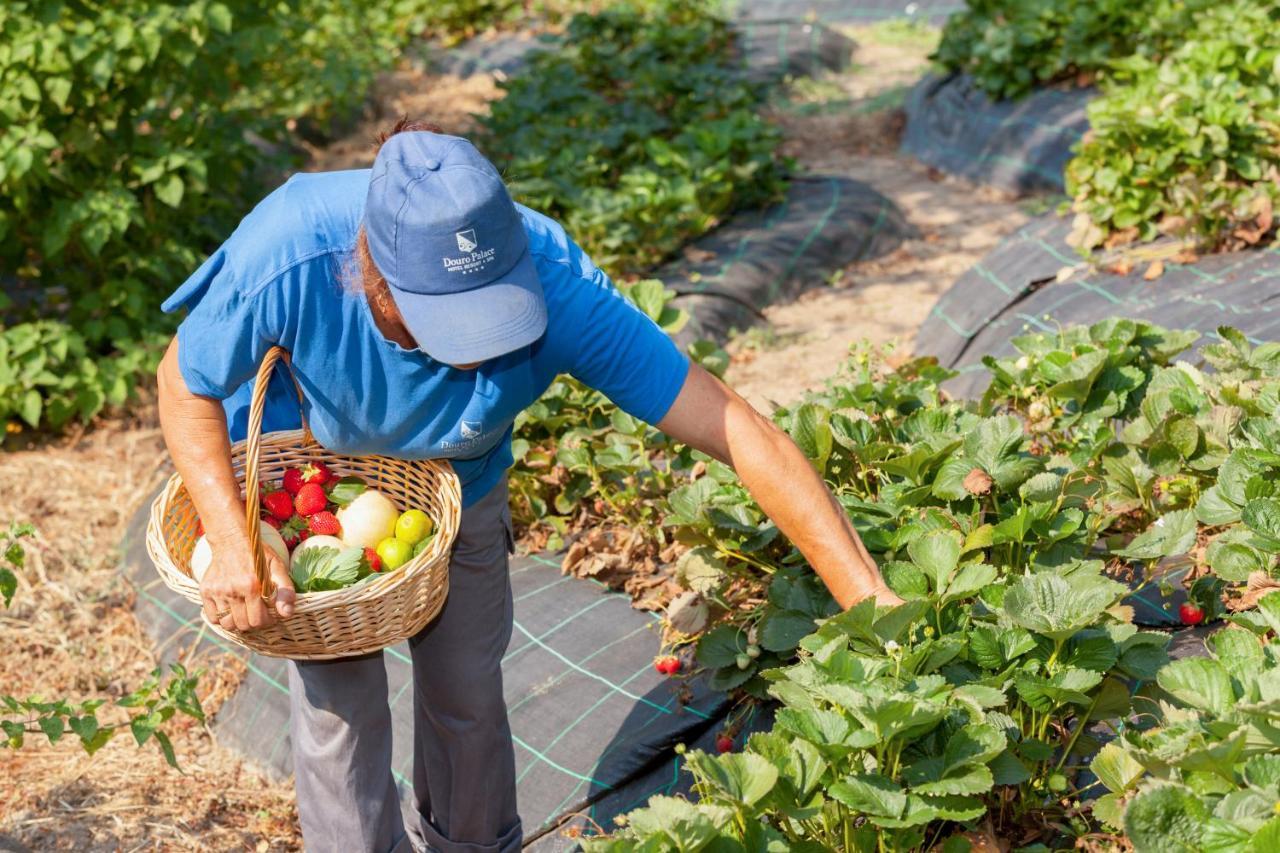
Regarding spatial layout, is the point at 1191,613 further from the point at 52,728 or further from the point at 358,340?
the point at 52,728

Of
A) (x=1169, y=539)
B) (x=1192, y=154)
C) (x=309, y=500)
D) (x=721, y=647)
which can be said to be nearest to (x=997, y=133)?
(x=1192, y=154)

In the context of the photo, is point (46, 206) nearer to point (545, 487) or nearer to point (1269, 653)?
point (545, 487)

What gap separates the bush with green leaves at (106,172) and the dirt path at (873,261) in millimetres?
2298

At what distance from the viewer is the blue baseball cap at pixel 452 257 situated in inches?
76.4

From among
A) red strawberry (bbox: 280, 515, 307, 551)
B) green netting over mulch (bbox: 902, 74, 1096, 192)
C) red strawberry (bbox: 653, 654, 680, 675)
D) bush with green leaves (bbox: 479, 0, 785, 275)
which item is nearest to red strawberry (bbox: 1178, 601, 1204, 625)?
red strawberry (bbox: 653, 654, 680, 675)

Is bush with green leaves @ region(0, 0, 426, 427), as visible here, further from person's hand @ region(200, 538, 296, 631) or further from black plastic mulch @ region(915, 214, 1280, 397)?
person's hand @ region(200, 538, 296, 631)

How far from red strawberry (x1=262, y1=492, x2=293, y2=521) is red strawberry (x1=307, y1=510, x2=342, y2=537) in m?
0.06

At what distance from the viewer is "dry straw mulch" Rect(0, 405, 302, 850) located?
3.12 m

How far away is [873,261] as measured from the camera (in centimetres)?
639

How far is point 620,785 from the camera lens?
2.87 metres

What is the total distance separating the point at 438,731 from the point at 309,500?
1.78 ft

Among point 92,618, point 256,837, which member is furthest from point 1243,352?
point 92,618

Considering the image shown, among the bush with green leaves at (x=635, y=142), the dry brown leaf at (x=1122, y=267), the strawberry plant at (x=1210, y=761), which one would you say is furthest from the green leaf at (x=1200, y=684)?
the bush with green leaves at (x=635, y=142)

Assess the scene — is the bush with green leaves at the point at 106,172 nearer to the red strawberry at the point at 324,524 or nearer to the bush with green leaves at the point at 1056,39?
the red strawberry at the point at 324,524
